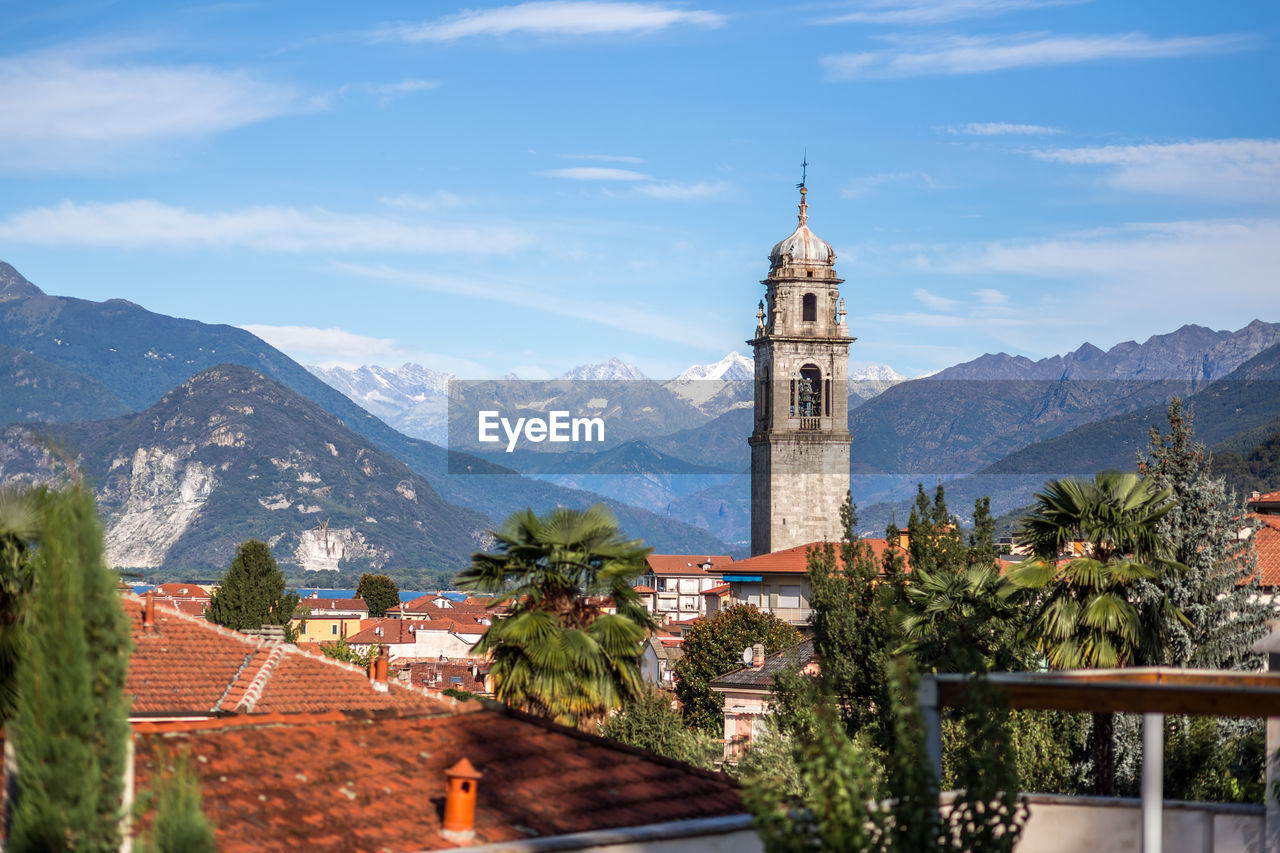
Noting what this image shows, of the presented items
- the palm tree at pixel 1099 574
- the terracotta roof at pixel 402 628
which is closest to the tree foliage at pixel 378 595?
the terracotta roof at pixel 402 628

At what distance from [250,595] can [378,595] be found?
114003mm

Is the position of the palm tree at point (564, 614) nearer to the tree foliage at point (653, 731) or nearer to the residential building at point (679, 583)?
the tree foliage at point (653, 731)

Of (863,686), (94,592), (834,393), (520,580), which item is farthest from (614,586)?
(834,393)

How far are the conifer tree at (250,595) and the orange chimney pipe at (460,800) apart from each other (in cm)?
6016

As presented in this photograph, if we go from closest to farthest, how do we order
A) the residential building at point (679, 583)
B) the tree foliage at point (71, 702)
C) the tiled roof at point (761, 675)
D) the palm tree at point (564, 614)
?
1. the tree foliage at point (71, 702)
2. the palm tree at point (564, 614)
3. the tiled roof at point (761, 675)
4. the residential building at point (679, 583)

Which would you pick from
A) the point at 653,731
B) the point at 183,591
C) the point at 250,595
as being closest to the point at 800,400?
the point at 250,595

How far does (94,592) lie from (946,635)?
24.7 meters

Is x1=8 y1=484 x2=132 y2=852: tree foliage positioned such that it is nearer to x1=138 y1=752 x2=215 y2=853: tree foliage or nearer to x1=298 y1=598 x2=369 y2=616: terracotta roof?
x1=138 y1=752 x2=215 y2=853: tree foliage

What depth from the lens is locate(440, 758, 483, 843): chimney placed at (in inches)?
529

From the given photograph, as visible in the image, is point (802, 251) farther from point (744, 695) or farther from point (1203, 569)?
point (1203, 569)

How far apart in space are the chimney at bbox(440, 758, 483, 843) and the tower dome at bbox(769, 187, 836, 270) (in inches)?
3096

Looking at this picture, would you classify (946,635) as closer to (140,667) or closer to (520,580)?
(520,580)

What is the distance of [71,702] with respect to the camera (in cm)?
867

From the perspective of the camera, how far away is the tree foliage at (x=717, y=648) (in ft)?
226
